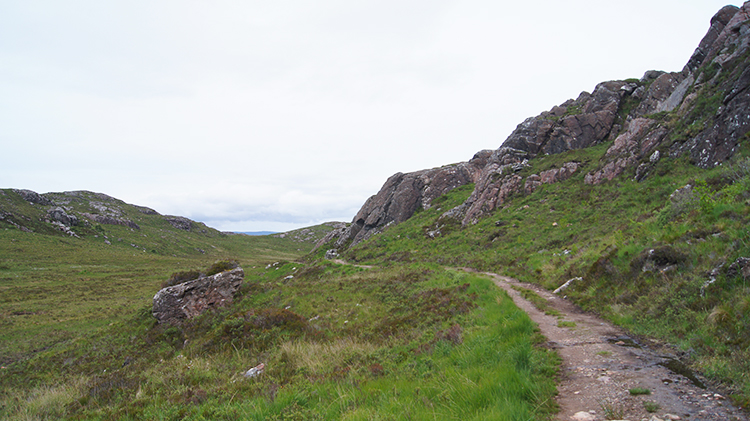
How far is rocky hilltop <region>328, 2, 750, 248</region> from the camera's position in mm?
24203

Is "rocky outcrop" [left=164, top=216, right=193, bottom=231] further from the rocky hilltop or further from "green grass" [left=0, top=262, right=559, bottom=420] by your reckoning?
"green grass" [left=0, top=262, right=559, bottom=420]

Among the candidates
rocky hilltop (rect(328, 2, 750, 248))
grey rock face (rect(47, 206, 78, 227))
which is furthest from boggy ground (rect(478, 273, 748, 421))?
grey rock face (rect(47, 206, 78, 227))

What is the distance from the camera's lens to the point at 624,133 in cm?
3672

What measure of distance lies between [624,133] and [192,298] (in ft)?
157

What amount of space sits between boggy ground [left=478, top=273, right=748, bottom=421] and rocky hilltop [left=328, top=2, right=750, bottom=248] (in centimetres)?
2331

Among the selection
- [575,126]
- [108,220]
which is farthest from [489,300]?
[108,220]

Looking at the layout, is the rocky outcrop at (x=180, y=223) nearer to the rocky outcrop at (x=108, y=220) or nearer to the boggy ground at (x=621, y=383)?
the rocky outcrop at (x=108, y=220)

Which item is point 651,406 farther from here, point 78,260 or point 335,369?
point 78,260

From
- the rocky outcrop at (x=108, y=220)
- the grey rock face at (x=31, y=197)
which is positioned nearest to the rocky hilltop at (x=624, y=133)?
the rocky outcrop at (x=108, y=220)

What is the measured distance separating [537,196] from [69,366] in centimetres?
4441

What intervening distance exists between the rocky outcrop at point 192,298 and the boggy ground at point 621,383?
845 inches

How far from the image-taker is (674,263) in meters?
9.80

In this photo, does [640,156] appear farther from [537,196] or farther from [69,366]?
[69,366]

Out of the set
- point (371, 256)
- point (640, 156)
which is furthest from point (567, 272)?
point (371, 256)
